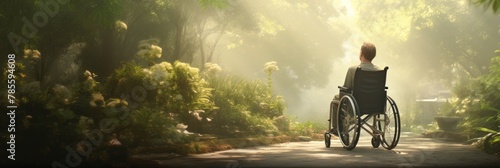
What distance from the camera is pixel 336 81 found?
128 m

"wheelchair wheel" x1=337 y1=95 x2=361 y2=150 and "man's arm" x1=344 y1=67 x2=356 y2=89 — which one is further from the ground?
"man's arm" x1=344 y1=67 x2=356 y2=89

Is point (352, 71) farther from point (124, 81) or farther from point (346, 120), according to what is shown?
point (124, 81)

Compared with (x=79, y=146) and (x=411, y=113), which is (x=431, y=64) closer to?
(x=411, y=113)

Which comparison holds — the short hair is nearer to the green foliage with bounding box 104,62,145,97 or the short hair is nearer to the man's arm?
the man's arm

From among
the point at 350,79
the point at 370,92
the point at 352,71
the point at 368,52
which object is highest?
the point at 368,52

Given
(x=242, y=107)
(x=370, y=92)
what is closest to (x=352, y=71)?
(x=370, y=92)

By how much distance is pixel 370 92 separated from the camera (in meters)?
7.57

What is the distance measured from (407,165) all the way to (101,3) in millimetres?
5978

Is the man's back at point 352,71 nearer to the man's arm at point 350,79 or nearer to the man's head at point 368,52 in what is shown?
the man's arm at point 350,79

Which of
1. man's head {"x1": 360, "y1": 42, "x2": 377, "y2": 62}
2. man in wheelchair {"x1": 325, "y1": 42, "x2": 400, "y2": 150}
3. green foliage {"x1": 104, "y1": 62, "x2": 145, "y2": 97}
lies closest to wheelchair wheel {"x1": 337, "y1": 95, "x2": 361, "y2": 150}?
man in wheelchair {"x1": 325, "y1": 42, "x2": 400, "y2": 150}

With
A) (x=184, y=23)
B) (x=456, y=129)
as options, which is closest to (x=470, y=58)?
(x=456, y=129)

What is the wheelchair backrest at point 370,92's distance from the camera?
7.53 meters

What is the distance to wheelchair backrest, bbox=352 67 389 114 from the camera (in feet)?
24.7

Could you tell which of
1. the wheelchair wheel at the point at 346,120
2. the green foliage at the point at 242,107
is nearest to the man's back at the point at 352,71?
the wheelchair wheel at the point at 346,120
